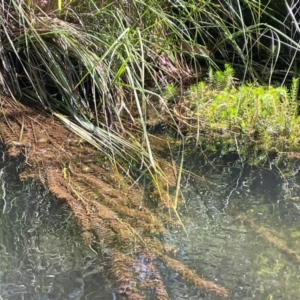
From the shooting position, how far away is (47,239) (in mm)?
938

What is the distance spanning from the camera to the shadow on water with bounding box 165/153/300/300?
2.77 ft

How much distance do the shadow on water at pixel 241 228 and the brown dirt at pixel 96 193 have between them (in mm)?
35

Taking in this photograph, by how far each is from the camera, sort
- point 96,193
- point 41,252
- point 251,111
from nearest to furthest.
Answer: point 41,252 < point 96,193 < point 251,111

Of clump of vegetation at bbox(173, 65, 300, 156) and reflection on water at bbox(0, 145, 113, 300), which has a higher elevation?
reflection on water at bbox(0, 145, 113, 300)

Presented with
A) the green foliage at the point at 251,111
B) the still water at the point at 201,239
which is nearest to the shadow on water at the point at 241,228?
the still water at the point at 201,239

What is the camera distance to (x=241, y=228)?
98 cm

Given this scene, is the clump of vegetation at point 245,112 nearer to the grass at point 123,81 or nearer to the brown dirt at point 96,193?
the grass at point 123,81

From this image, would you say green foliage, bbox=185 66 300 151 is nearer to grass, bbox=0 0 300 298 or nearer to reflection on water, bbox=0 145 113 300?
grass, bbox=0 0 300 298

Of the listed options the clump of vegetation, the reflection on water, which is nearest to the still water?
the reflection on water

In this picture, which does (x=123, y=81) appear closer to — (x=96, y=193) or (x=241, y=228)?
(x=96, y=193)

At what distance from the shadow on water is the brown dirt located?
0.12 ft

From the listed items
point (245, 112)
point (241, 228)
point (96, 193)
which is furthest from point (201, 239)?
point (245, 112)

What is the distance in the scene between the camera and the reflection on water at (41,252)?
32.2 inches

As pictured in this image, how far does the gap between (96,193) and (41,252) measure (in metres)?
0.18
